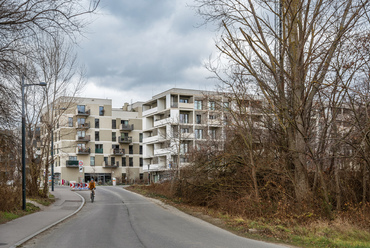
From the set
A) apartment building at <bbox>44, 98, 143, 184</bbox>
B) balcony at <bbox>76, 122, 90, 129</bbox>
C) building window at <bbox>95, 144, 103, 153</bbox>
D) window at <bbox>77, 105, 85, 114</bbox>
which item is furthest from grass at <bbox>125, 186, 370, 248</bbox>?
building window at <bbox>95, 144, 103, 153</bbox>

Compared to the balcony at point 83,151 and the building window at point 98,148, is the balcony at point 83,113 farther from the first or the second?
the building window at point 98,148

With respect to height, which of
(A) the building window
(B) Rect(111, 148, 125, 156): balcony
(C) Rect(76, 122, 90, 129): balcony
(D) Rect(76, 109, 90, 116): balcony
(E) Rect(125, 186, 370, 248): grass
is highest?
(D) Rect(76, 109, 90, 116): balcony

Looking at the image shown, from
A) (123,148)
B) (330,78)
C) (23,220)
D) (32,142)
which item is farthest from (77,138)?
(330,78)

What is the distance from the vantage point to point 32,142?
28.0 metres

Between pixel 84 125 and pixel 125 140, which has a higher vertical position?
pixel 84 125

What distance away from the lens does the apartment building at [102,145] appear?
79562 millimetres

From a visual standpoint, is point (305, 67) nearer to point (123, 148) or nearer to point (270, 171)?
point (270, 171)

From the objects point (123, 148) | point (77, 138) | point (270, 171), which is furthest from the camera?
point (123, 148)

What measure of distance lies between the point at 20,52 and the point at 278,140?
12.0m

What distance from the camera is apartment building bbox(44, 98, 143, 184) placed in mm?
79562

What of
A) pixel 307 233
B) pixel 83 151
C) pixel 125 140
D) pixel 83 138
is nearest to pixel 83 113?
pixel 83 138

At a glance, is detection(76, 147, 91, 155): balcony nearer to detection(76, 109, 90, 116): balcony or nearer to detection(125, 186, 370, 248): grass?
detection(76, 109, 90, 116): balcony

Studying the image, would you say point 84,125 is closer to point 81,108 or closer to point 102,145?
point 81,108

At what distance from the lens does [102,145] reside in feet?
277
